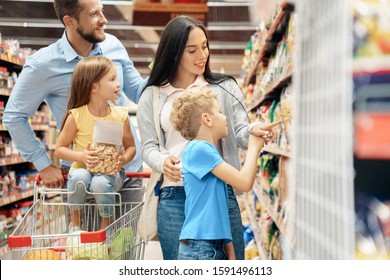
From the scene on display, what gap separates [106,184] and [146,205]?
17cm

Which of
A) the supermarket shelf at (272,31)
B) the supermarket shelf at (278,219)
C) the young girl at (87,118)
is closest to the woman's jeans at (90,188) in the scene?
the young girl at (87,118)

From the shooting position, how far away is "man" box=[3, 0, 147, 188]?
1.61 meters

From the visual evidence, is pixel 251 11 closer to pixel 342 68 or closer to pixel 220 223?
pixel 220 223

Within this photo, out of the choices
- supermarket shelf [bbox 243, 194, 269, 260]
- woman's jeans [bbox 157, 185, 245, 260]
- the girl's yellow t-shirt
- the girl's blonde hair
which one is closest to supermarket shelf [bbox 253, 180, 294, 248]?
woman's jeans [bbox 157, 185, 245, 260]

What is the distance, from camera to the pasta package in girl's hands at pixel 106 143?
5.21 ft

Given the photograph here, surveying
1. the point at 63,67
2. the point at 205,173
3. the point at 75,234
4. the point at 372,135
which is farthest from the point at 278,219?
the point at 372,135

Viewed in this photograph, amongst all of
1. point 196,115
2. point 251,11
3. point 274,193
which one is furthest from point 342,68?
point 274,193

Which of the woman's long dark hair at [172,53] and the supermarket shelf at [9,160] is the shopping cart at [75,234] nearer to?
the woman's long dark hair at [172,53]

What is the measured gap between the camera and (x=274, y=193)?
222 cm

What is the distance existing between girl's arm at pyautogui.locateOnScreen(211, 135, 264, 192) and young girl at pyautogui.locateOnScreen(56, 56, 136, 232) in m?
0.41

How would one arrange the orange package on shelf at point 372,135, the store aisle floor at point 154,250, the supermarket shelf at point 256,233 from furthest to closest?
the supermarket shelf at point 256,233 → the store aisle floor at point 154,250 → the orange package on shelf at point 372,135

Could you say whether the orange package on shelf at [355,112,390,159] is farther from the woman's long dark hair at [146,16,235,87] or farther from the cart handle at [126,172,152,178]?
the cart handle at [126,172,152,178]

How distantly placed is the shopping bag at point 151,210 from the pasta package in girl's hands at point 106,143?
0.57 ft

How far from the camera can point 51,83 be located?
1.63 metres
